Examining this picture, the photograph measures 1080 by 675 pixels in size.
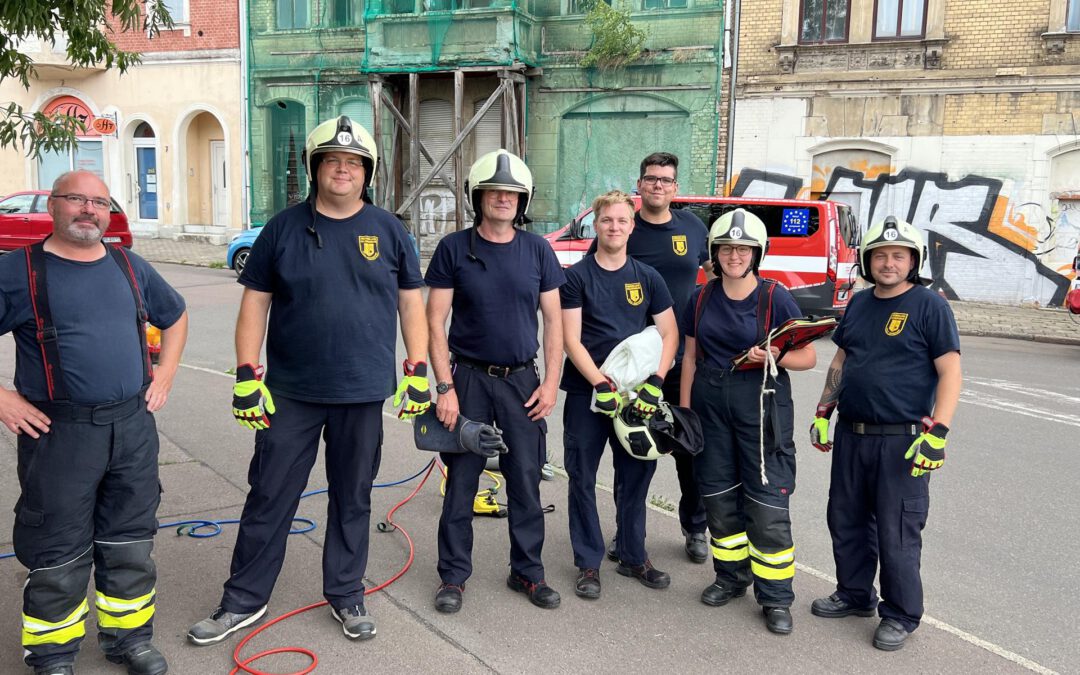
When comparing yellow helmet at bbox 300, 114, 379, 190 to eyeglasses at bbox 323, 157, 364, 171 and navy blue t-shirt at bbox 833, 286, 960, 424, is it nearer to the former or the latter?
eyeglasses at bbox 323, 157, 364, 171

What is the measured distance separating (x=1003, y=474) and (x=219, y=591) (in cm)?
533

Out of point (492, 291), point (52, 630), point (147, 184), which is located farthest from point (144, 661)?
point (147, 184)

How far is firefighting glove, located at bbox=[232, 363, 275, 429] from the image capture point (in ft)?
12.4

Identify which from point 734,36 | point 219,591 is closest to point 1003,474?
point 219,591

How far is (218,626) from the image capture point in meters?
3.86

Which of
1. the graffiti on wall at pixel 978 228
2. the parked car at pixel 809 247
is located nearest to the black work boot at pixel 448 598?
the parked car at pixel 809 247

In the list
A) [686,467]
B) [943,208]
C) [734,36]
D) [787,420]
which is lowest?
[686,467]

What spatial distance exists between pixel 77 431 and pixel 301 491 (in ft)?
3.14

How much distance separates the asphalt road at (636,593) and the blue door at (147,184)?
2029 cm

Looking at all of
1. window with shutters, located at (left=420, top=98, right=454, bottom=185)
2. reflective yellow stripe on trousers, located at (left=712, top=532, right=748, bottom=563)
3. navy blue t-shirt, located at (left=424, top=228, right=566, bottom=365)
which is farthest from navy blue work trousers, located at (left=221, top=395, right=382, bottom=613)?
window with shutters, located at (left=420, top=98, right=454, bottom=185)

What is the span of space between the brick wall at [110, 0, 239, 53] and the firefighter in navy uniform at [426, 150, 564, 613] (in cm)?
2197

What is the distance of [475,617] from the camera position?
13.7 ft

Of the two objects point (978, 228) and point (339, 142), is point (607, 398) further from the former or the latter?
point (978, 228)

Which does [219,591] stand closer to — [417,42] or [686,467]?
[686,467]
